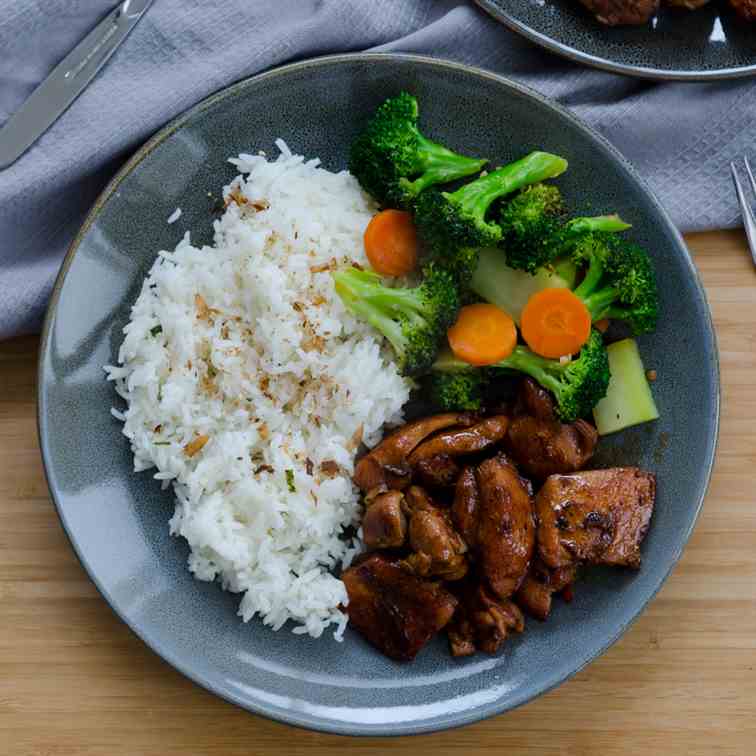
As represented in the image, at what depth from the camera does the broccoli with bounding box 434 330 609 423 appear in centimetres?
374

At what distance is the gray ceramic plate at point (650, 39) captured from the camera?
4.08 m

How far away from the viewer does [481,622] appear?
3.83 meters

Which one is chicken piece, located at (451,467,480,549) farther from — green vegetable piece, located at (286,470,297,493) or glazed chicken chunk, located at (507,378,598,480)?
green vegetable piece, located at (286,470,297,493)

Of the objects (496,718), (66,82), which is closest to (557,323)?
(496,718)

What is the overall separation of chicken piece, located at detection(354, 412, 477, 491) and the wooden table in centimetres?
122

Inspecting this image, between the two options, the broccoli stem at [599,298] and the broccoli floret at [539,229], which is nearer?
the broccoli floret at [539,229]

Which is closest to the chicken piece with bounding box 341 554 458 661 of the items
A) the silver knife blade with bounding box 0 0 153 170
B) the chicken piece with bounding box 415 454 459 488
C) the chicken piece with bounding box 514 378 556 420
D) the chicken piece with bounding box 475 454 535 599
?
the chicken piece with bounding box 475 454 535 599

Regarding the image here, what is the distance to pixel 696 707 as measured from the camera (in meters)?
4.16

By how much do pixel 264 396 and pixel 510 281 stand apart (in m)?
1.16

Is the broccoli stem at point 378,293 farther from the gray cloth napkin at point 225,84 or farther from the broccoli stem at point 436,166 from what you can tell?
the gray cloth napkin at point 225,84

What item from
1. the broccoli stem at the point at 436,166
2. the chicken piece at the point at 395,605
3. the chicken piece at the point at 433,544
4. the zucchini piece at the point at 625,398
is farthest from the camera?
the zucchini piece at the point at 625,398

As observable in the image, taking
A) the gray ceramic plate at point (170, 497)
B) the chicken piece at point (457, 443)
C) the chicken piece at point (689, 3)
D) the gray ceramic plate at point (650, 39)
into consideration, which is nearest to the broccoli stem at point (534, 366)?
the chicken piece at point (457, 443)

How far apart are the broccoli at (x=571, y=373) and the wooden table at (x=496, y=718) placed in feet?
2.79

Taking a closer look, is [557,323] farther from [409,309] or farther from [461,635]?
[461,635]
